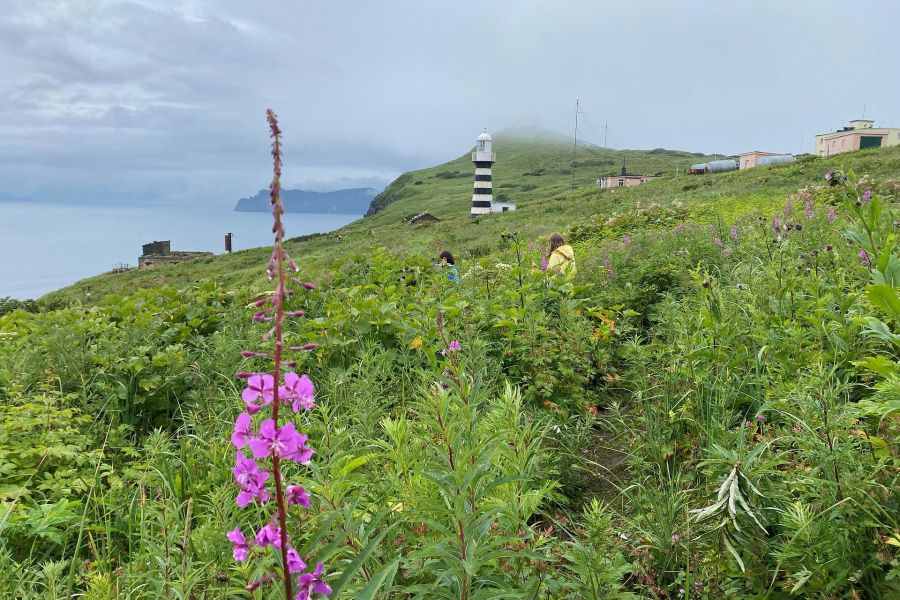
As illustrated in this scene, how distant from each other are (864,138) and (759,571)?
304ft

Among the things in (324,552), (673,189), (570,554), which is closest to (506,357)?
(570,554)

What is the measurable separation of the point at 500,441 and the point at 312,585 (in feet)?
2.94

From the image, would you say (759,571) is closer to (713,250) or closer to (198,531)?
(198,531)

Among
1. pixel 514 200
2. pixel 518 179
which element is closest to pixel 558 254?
pixel 514 200

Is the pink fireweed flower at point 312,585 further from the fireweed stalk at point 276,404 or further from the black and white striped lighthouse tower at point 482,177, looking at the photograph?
the black and white striped lighthouse tower at point 482,177

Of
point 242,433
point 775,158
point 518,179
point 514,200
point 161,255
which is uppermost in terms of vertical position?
point 518,179

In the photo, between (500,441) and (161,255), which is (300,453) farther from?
(161,255)

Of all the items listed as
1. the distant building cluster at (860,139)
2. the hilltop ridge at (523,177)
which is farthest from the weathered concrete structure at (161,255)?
the distant building cluster at (860,139)

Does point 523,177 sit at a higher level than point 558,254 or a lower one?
higher

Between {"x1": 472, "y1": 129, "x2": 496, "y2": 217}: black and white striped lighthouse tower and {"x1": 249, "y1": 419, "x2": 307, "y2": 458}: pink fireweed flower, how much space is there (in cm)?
7067

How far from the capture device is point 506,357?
5.36 m

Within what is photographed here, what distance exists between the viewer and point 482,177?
238 ft

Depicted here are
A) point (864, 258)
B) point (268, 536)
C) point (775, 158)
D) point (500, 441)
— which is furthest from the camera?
point (775, 158)

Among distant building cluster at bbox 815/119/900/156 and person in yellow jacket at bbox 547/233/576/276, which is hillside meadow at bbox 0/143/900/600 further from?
distant building cluster at bbox 815/119/900/156
